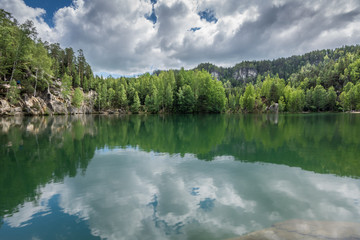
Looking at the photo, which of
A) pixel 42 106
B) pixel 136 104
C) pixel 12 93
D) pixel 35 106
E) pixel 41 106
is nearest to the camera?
pixel 12 93

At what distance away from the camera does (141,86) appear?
101m

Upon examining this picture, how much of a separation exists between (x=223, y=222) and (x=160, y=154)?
859 centimetres

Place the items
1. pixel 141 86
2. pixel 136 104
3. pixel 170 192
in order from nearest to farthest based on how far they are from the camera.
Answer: pixel 170 192 → pixel 136 104 → pixel 141 86

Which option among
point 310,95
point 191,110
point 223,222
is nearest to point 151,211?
point 223,222

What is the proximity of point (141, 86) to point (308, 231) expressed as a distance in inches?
3981

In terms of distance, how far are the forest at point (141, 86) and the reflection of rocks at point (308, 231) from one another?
2539 inches

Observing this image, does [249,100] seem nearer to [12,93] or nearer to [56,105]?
[56,105]

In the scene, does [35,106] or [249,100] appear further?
[249,100]

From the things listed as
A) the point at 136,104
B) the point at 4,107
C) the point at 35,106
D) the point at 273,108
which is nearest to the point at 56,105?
the point at 35,106

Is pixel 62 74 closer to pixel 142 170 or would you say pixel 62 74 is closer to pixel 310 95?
pixel 142 170

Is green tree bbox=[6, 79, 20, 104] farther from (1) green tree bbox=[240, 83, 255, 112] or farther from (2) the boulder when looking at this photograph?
(1) green tree bbox=[240, 83, 255, 112]

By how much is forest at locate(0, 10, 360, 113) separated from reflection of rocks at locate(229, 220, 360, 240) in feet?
212

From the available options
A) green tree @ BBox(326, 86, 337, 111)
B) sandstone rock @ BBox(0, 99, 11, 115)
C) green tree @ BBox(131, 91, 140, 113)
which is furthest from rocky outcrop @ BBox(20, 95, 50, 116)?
green tree @ BBox(326, 86, 337, 111)

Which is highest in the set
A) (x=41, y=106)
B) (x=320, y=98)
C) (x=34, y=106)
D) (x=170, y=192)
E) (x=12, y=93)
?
(x=320, y=98)
